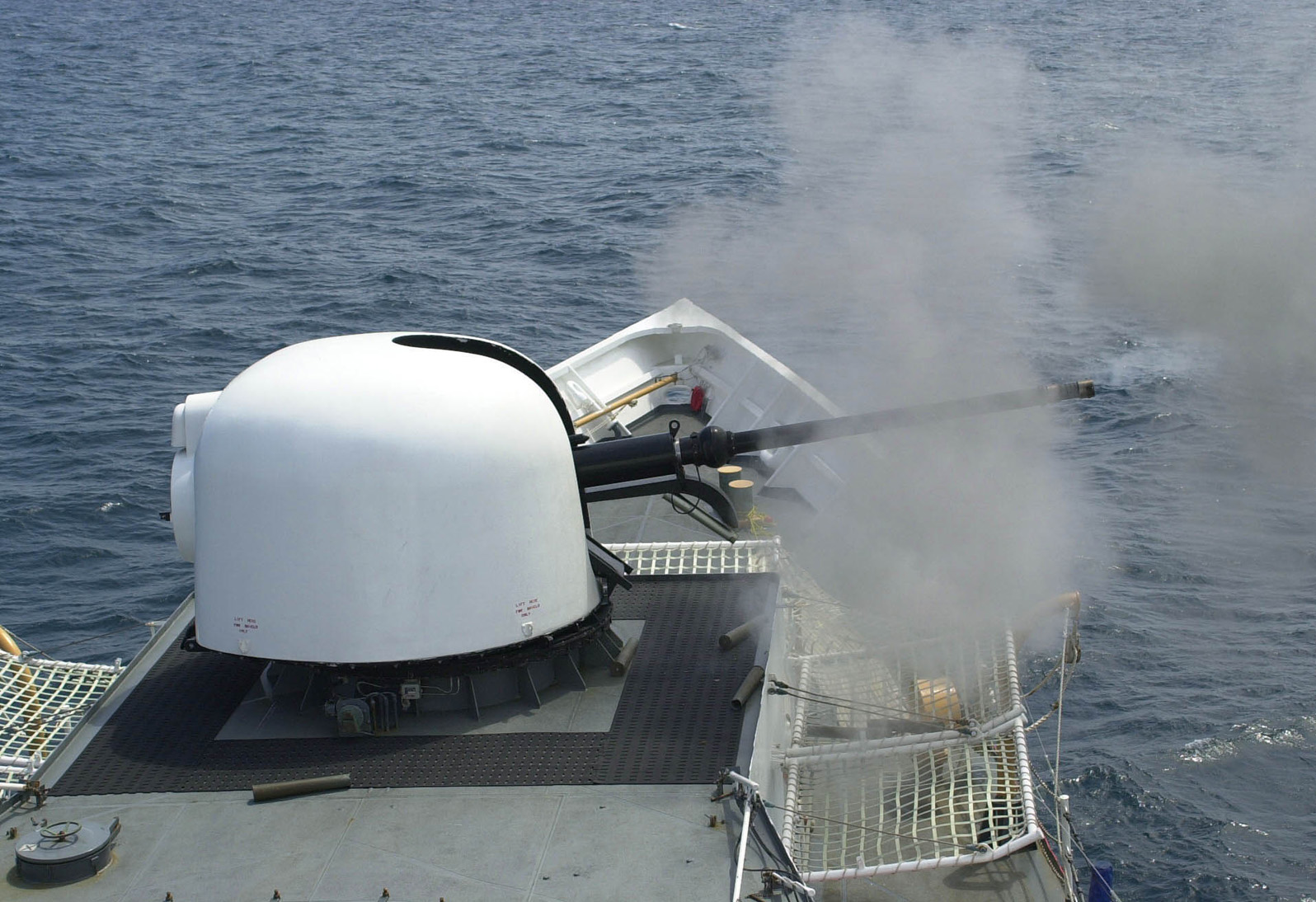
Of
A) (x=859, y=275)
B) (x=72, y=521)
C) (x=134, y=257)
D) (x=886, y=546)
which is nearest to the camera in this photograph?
(x=886, y=546)

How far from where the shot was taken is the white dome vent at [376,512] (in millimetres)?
8789

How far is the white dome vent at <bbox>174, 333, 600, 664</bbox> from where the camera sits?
879cm

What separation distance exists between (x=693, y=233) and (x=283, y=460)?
2683 cm

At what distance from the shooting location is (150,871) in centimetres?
793

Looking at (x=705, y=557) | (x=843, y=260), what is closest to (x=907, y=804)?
(x=705, y=557)

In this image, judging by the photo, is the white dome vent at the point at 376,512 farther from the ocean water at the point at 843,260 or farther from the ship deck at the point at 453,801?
the ocean water at the point at 843,260

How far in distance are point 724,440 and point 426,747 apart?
9.48 ft

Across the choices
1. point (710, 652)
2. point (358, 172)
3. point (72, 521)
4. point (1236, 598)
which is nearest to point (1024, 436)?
point (1236, 598)

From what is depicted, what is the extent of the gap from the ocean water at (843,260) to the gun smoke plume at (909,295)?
0.14m

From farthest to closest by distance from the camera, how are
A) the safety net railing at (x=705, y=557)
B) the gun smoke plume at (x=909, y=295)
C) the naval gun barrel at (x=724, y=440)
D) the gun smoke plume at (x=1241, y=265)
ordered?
the gun smoke plume at (x=909, y=295)
the gun smoke plume at (x=1241, y=265)
the safety net railing at (x=705, y=557)
the naval gun barrel at (x=724, y=440)

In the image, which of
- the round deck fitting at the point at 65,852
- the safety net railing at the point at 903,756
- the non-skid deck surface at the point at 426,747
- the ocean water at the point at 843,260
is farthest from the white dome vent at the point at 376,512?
the ocean water at the point at 843,260

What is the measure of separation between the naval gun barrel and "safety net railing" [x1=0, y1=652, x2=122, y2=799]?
424 centimetres

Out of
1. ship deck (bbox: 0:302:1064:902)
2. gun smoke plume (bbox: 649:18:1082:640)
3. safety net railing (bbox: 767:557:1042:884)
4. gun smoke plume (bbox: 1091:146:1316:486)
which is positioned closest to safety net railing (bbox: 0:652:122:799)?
ship deck (bbox: 0:302:1064:902)

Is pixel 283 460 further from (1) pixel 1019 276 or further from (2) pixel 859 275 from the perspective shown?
(1) pixel 1019 276
